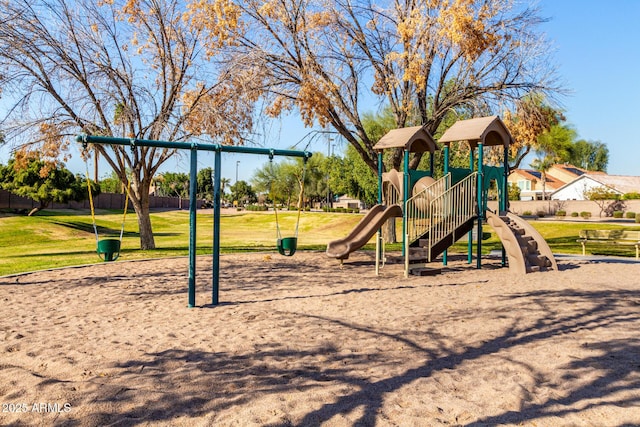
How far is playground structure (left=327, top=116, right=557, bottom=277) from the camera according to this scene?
43.7 feet

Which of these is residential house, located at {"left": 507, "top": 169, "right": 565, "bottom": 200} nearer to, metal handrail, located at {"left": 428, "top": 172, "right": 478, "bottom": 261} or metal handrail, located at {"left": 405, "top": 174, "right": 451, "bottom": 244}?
metal handrail, located at {"left": 428, "top": 172, "right": 478, "bottom": 261}

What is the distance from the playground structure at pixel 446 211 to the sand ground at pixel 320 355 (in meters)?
2.46

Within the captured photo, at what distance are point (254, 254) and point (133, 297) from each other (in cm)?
863

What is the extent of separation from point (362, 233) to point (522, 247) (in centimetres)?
447

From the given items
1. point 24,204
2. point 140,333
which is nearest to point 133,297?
point 140,333

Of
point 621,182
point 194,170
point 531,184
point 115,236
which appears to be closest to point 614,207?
point 621,182

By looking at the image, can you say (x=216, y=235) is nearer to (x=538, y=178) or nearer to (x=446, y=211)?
(x=446, y=211)

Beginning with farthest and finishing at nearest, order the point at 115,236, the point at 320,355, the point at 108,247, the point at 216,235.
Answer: the point at 115,236 < the point at 108,247 < the point at 216,235 < the point at 320,355

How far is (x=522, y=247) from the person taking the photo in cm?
1334

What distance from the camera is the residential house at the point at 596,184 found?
66.2 meters

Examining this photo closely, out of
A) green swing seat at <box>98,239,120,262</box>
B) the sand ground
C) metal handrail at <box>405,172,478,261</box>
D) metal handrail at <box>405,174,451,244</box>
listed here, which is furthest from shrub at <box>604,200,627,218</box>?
green swing seat at <box>98,239,120,262</box>

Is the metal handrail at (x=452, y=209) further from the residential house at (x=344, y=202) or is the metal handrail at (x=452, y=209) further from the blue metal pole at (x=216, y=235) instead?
the residential house at (x=344, y=202)

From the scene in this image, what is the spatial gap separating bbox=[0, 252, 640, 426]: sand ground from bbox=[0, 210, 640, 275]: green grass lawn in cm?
743

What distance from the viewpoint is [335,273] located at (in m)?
13.1
